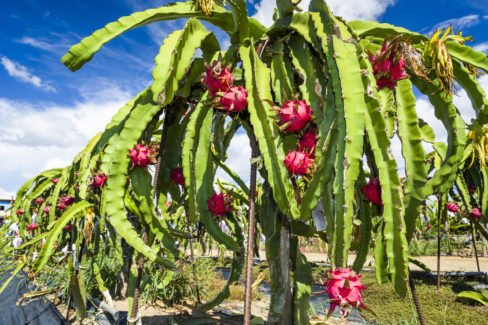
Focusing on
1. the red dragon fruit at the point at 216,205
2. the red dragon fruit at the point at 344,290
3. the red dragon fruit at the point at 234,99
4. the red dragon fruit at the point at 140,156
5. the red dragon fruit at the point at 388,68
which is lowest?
the red dragon fruit at the point at 344,290

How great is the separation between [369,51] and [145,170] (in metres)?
1.32

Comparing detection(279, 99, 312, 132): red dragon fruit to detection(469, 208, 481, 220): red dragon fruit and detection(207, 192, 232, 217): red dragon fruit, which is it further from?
detection(469, 208, 481, 220): red dragon fruit

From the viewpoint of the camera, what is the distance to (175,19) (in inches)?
68.7

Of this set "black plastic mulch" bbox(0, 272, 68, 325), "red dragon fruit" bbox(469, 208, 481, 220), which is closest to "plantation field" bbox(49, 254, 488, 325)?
"black plastic mulch" bbox(0, 272, 68, 325)

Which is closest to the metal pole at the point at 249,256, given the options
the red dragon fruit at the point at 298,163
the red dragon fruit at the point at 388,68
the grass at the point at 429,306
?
the red dragon fruit at the point at 298,163

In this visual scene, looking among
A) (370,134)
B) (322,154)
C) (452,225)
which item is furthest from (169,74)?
(452,225)

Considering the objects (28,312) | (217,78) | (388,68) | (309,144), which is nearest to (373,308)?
(309,144)

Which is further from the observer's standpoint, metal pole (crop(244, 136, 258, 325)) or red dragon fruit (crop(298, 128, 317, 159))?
red dragon fruit (crop(298, 128, 317, 159))

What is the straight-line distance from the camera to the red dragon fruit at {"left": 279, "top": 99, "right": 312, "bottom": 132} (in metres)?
1.19

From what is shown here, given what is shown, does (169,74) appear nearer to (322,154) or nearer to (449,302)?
(322,154)

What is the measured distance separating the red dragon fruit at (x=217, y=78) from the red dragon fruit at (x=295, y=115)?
1.10ft

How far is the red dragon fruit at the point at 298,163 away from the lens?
1.20 m

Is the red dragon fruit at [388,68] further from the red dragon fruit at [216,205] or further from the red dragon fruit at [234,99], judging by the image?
the red dragon fruit at [216,205]

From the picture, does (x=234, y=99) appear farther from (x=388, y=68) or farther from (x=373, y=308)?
(x=373, y=308)
